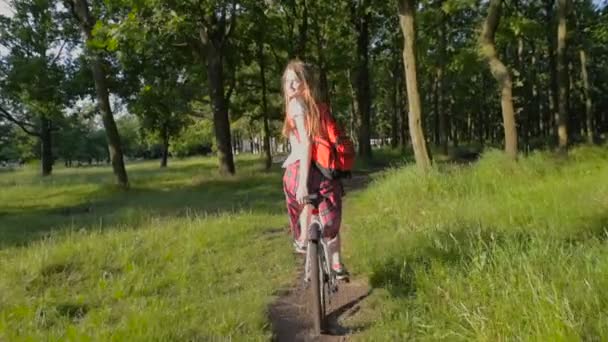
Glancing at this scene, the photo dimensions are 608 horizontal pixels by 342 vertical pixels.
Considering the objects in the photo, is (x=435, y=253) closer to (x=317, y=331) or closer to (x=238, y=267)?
(x=317, y=331)

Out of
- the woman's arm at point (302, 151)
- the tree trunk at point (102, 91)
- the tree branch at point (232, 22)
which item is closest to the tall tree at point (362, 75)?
the tree branch at point (232, 22)

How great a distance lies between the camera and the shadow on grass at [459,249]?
4.75m

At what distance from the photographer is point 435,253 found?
5.38 metres

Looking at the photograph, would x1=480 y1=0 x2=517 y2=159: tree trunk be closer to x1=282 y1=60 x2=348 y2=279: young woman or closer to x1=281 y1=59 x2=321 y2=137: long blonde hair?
x1=282 y1=60 x2=348 y2=279: young woman

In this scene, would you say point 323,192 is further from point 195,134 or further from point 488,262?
point 195,134

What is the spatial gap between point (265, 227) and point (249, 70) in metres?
23.1

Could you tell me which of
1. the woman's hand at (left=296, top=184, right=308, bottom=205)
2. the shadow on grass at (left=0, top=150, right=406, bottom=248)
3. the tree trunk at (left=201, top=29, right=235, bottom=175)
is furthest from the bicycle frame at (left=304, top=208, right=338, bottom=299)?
the tree trunk at (left=201, top=29, right=235, bottom=175)

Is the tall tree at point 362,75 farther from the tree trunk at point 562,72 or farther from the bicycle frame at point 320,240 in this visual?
the bicycle frame at point 320,240

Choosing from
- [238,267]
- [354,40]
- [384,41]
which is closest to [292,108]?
[238,267]

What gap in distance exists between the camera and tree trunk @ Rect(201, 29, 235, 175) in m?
20.1

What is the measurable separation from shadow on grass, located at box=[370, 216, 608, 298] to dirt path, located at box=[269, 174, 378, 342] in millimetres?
291

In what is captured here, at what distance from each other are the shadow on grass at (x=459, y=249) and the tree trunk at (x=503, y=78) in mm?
7224

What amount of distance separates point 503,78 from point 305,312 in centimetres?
1049

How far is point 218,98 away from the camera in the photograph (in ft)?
66.7
